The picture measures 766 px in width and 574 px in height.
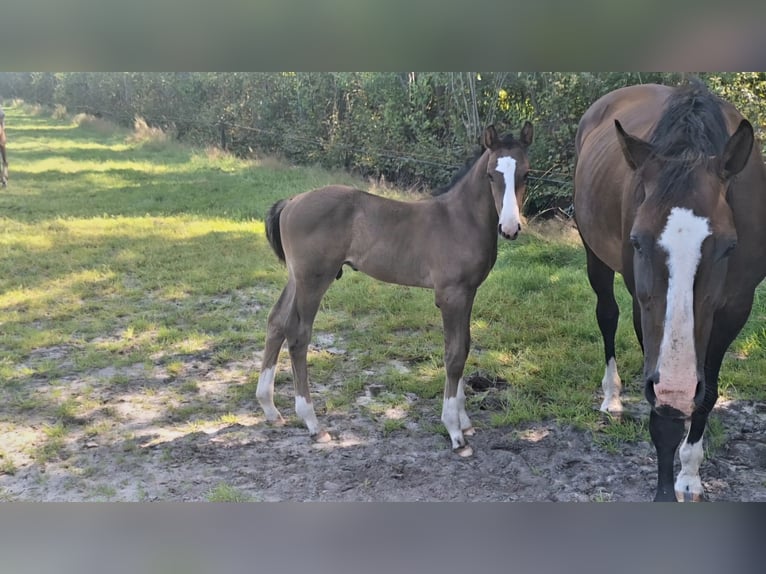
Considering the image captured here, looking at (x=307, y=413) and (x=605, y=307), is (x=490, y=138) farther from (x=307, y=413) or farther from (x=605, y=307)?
(x=307, y=413)

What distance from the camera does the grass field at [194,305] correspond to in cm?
280

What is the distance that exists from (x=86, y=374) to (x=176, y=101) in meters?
1.42

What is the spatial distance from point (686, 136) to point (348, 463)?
1.78m

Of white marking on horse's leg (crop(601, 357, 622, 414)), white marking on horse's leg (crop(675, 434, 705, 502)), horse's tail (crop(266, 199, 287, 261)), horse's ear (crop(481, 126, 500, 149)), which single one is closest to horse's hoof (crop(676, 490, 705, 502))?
white marking on horse's leg (crop(675, 434, 705, 502))

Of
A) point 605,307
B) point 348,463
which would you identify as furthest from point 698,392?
point 348,463

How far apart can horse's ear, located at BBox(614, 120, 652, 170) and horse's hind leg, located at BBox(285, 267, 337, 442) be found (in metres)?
1.35

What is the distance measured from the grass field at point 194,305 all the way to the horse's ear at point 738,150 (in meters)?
1.33

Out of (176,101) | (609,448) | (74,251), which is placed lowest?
(609,448)

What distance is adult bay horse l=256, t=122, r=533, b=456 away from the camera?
2623mm

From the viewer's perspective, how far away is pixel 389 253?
2713 millimetres

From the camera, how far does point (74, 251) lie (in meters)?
2.96

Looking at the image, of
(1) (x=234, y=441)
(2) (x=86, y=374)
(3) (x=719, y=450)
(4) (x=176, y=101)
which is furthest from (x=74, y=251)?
(3) (x=719, y=450)
